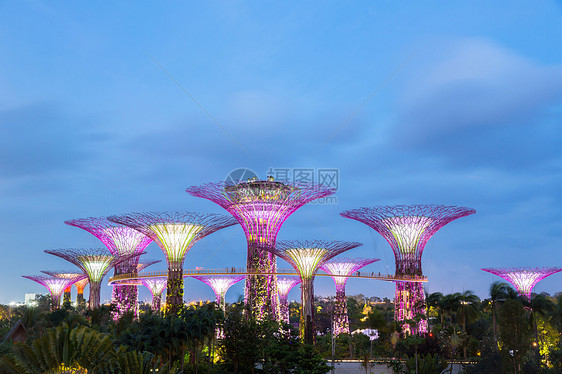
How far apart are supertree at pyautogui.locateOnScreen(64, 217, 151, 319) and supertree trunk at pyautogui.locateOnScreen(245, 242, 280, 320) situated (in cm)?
1327

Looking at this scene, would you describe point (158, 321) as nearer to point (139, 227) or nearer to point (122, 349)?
point (122, 349)

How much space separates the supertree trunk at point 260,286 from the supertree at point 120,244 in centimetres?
1327

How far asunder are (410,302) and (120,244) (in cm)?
2742

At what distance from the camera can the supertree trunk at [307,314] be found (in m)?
33.8

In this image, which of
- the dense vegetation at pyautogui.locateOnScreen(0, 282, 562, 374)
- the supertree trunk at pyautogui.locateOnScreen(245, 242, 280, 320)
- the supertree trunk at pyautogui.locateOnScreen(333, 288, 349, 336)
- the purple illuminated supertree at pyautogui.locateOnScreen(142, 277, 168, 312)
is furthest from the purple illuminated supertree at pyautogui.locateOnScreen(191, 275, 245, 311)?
the supertree trunk at pyautogui.locateOnScreen(245, 242, 280, 320)

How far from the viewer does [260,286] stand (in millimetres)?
38125

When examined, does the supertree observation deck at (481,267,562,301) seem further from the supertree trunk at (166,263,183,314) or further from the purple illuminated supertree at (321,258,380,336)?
→ the supertree trunk at (166,263,183,314)

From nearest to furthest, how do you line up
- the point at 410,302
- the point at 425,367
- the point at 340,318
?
the point at 425,367 < the point at 410,302 < the point at 340,318

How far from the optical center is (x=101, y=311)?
37.3 metres

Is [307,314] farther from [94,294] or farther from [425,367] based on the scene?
[94,294]

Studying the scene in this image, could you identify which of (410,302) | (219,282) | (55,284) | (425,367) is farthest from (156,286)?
(425,367)

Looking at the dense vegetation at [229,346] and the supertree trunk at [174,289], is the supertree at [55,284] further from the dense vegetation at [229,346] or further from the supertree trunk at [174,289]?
the supertree trunk at [174,289]

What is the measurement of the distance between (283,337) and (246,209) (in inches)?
521

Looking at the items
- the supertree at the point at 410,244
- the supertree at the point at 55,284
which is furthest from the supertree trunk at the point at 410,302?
the supertree at the point at 55,284
